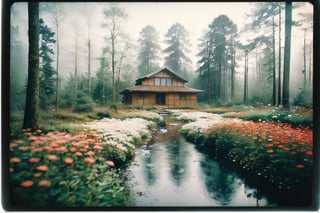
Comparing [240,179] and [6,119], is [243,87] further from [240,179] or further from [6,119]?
[6,119]

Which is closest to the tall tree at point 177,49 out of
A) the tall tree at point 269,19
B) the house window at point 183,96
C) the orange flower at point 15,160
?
the house window at point 183,96

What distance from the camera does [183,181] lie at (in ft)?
9.82

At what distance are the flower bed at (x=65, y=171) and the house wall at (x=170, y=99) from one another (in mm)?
657

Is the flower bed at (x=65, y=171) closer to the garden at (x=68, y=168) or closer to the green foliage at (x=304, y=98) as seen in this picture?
the garden at (x=68, y=168)

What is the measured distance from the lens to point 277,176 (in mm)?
2961

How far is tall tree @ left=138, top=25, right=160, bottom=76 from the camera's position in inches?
124

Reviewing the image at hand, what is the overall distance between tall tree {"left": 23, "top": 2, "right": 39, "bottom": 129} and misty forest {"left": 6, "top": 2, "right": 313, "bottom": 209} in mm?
12

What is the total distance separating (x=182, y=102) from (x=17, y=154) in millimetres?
2093

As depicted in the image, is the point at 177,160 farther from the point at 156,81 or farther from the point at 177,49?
the point at 177,49

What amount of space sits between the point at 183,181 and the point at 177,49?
5.44 ft

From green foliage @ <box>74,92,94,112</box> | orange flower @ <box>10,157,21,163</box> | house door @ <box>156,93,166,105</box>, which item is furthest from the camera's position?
house door @ <box>156,93,166,105</box>

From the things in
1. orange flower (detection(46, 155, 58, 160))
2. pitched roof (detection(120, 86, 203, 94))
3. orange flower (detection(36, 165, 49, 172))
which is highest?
pitched roof (detection(120, 86, 203, 94))

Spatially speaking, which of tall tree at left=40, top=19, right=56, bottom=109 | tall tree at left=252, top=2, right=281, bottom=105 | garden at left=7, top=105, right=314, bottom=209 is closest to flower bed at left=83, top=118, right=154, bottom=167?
garden at left=7, top=105, right=314, bottom=209

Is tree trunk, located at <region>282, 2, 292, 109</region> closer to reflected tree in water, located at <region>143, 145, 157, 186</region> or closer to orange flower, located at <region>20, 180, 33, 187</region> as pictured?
reflected tree in water, located at <region>143, 145, 157, 186</region>
